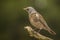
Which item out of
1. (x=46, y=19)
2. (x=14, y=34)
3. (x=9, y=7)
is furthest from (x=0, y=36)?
(x=46, y=19)

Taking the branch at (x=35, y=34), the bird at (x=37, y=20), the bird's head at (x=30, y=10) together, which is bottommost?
the branch at (x=35, y=34)

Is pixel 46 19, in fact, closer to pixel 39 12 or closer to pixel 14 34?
pixel 39 12

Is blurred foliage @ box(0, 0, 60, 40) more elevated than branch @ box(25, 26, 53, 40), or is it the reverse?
blurred foliage @ box(0, 0, 60, 40)

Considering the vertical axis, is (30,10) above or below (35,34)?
above

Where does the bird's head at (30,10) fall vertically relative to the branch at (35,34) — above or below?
above
